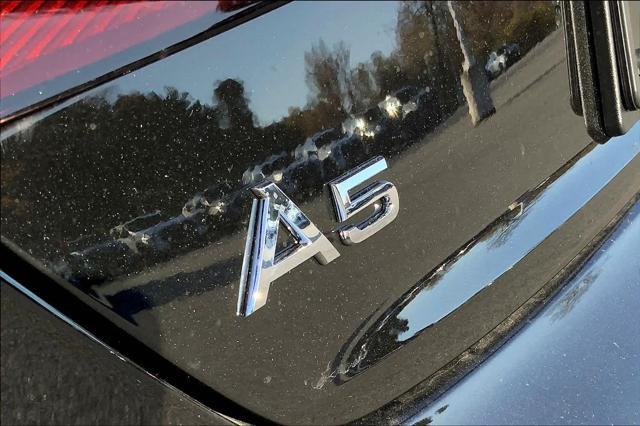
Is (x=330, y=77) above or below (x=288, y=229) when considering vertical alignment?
above

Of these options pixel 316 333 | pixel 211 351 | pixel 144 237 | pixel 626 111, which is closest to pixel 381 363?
pixel 316 333

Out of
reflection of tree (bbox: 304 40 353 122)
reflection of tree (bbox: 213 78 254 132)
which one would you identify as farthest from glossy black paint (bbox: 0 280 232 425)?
reflection of tree (bbox: 304 40 353 122)

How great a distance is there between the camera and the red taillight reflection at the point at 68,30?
827 mm

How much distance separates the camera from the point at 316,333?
1.05 meters

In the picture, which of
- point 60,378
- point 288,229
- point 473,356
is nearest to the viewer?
point 60,378

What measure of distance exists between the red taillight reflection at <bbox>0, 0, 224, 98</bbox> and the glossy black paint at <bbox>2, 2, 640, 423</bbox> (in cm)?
4

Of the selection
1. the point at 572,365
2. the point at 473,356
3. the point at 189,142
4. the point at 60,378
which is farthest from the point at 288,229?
the point at 572,365

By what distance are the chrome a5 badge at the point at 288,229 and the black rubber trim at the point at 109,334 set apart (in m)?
0.11

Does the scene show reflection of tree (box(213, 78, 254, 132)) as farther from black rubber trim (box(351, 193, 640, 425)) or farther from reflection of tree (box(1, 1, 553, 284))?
black rubber trim (box(351, 193, 640, 425))

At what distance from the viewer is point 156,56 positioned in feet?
2.84

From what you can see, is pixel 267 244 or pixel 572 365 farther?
pixel 572 365

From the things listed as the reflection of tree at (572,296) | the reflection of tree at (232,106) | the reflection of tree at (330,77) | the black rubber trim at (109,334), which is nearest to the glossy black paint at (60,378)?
the black rubber trim at (109,334)

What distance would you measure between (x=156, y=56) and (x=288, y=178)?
23 cm

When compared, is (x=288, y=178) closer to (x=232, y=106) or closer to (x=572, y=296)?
(x=232, y=106)
